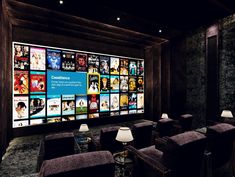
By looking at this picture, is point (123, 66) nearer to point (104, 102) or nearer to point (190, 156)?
point (104, 102)

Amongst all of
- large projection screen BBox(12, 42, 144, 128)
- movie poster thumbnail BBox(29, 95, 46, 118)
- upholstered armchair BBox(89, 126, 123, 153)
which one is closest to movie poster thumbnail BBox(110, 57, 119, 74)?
large projection screen BBox(12, 42, 144, 128)

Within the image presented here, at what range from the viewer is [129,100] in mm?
7906

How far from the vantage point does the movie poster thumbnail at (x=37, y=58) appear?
5.49m

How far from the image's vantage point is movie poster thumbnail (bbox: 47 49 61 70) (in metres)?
5.79

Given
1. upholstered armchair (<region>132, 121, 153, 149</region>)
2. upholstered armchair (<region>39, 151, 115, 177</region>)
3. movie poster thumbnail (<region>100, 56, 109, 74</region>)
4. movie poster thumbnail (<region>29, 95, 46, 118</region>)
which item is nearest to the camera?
upholstered armchair (<region>39, 151, 115, 177</region>)

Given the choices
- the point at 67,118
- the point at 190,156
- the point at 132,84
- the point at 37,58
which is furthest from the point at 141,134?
the point at 37,58

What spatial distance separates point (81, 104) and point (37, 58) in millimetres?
2539

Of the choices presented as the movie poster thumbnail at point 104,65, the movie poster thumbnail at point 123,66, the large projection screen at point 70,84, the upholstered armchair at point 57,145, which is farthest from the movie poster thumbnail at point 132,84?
the upholstered armchair at point 57,145

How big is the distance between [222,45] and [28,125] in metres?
8.34

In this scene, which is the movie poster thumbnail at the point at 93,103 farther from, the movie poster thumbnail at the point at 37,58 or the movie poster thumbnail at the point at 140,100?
the movie poster thumbnail at the point at 140,100

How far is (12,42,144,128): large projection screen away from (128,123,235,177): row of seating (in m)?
4.21

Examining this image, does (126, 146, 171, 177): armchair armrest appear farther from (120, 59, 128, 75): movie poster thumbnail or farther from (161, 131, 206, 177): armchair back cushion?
(120, 59, 128, 75): movie poster thumbnail

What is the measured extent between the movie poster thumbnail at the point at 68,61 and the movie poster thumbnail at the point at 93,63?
73cm

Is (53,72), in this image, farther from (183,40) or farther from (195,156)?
(183,40)
